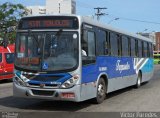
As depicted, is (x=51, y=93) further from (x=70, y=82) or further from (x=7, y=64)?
(x=7, y=64)

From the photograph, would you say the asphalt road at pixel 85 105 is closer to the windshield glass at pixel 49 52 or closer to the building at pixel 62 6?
the windshield glass at pixel 49 52

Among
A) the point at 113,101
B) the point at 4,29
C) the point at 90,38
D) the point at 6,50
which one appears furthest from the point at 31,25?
the point at 4,29

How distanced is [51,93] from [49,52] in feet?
3.94

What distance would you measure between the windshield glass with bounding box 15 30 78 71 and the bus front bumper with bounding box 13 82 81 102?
0.61 metres

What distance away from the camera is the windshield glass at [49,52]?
12.0 metres

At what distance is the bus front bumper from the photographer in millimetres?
11805

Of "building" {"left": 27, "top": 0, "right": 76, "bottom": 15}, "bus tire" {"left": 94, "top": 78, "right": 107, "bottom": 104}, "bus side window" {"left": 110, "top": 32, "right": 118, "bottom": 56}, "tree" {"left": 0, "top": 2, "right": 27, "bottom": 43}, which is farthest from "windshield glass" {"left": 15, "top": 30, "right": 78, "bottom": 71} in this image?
"building" {"left": 27, "top": 0, "right": 76, "bottom": 15}

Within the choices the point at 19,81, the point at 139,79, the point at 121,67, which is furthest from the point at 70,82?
the point at 139,79

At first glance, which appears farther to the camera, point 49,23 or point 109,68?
point 109,68

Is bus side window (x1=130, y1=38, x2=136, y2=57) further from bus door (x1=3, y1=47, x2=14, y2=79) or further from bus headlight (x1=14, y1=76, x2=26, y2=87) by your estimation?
bus door (x1=3, y1=47, x2=14, y2=79)

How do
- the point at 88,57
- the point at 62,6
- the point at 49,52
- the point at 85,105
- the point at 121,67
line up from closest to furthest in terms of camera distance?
the point at 49,52, the point at 88,57, the point at 85,105, the point at 121,67, the point at 62,6

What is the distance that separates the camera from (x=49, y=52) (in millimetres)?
12109

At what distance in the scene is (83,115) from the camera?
37.2ft

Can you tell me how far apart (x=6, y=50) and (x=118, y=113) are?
15.6m
